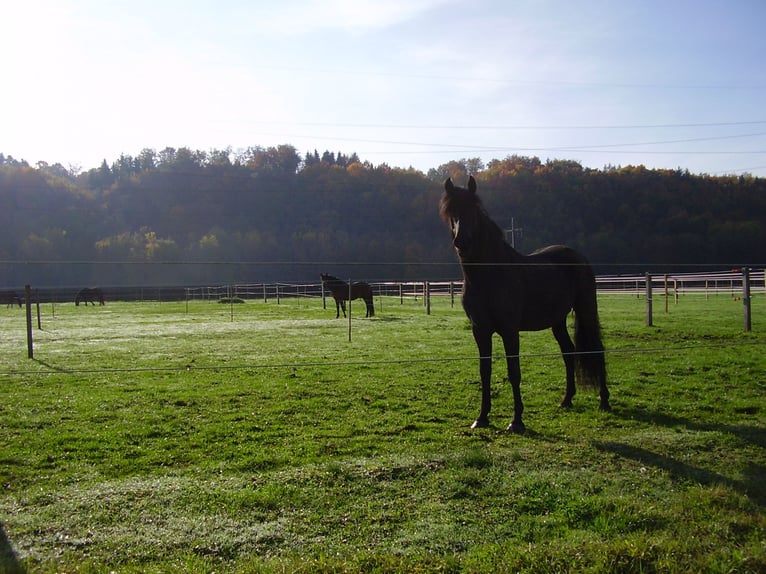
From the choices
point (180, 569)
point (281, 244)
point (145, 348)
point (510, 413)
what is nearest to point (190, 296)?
point (281, 244)

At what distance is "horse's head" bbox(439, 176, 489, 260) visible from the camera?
5359 mm

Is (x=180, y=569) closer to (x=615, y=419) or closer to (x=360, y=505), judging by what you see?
(x=360, y=505)

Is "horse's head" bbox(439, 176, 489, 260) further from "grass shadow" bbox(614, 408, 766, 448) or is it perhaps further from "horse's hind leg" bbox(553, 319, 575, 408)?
"grass shadow" bbox(614, 408, 766, 448)

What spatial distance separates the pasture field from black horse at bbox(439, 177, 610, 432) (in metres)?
0.48

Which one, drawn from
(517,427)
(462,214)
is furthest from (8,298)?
(517,427)

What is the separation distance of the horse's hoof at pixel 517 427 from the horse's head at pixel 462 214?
163 cm

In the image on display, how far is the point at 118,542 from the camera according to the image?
3.22 meters

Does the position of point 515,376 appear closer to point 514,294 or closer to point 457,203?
point 514,294

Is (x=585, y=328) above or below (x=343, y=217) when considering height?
below

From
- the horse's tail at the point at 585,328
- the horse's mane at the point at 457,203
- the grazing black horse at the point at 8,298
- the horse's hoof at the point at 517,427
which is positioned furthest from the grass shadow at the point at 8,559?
the grazing black horse at the point at 8,298

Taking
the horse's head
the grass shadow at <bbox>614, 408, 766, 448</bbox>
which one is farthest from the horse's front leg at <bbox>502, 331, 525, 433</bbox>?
the grass shadow at <bbox>614, 408, 766, 448</bbox>

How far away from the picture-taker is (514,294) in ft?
19.2

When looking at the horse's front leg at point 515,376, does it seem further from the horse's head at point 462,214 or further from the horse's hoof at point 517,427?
the horse's head at point 462,214

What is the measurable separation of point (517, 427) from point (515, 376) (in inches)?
18.9
